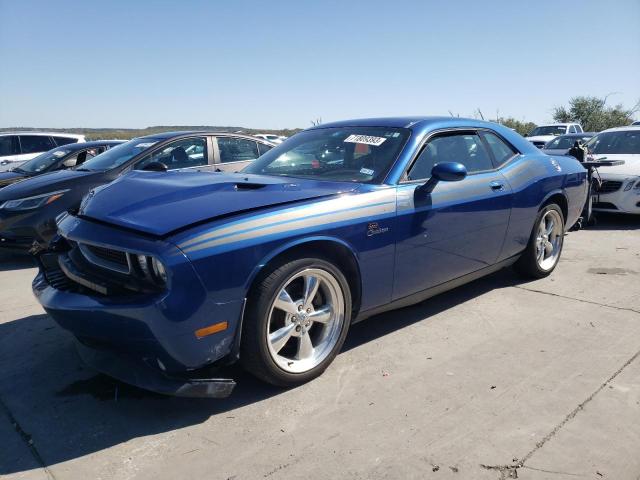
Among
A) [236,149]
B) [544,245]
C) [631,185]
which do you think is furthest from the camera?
[631,185]

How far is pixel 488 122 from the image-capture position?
14.8 ft

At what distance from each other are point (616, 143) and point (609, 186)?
1.55 meters

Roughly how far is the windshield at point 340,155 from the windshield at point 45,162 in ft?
16.5

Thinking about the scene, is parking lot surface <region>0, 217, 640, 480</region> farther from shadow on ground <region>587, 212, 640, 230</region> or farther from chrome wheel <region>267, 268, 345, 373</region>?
shadow on ground <region>587, 212, 640, 230</region>

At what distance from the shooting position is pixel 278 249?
2689 millimetres

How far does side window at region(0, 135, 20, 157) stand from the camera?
12033 millimetres

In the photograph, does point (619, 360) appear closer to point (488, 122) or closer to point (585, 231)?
point (488, 122)

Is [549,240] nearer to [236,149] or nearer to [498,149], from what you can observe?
[498,149]

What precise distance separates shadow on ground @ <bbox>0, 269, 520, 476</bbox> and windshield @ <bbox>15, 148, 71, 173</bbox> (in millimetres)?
4726

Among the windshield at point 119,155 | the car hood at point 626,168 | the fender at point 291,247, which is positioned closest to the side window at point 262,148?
the windshield at point 119,155

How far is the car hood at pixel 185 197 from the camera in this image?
2602 mm

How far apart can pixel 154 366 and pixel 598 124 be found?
126ft

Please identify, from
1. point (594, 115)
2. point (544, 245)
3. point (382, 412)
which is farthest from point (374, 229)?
point (594, 115)

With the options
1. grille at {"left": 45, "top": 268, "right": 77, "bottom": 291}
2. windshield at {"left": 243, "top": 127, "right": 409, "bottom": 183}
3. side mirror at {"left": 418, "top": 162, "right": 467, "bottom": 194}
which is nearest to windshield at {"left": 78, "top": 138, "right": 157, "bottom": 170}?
windshield at {"left": 243, "top": 127, "right": 409, "bottom": 183}
